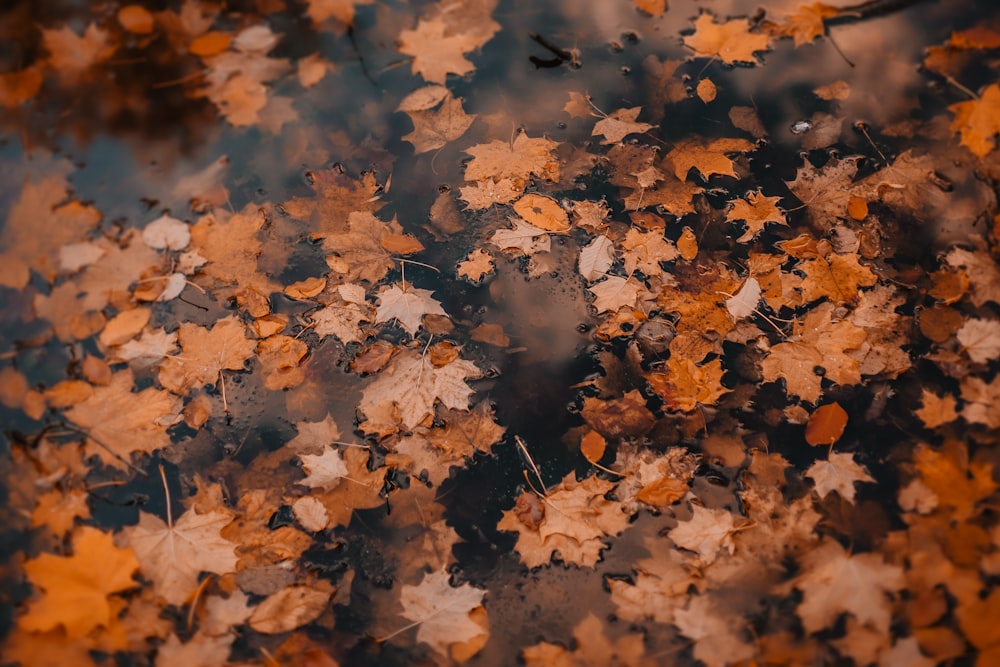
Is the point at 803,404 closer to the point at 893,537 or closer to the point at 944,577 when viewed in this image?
the point at 893,537

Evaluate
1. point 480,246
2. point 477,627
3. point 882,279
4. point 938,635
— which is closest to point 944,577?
point 938,635

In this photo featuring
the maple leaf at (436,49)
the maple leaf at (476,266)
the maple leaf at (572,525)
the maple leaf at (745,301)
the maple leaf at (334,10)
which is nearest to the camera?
the maple leaf at (572,525)

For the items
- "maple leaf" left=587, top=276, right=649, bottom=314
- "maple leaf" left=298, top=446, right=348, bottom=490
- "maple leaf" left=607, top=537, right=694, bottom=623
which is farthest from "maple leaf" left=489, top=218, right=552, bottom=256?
"maple leaf" left=607, top=537, right=694, bottom=623

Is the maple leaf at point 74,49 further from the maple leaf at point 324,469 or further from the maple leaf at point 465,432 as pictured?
the maple leaf at point 465,432

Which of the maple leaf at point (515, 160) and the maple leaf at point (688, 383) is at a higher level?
the maple leaf at point (515, 160)

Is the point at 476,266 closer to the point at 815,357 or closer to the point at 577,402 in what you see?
the point at 577,402

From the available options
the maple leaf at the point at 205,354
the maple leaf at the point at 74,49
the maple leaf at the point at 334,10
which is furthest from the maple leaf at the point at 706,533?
the maple leaf at the point at 74,49

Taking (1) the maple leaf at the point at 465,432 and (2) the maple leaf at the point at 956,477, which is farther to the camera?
(1) the maple leaf at the point at 465,432

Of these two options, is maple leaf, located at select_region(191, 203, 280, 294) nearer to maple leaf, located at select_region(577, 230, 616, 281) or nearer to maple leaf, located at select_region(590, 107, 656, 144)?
maple leaf, located at select_region(577, 230, 616, 281)
